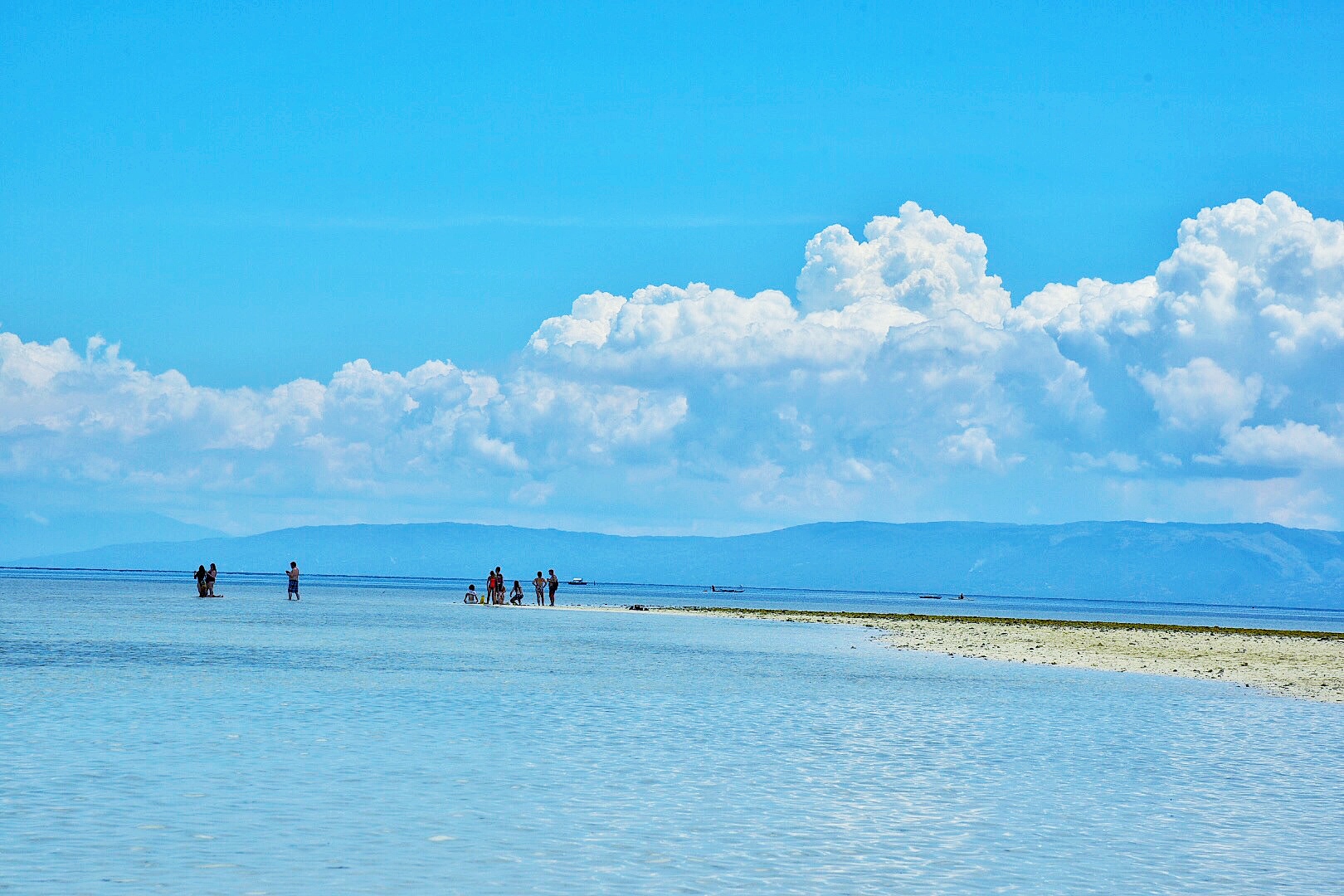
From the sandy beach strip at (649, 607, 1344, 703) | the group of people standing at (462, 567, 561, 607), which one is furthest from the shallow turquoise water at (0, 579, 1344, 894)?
the group of people standing at (462, 567, 561, 607)

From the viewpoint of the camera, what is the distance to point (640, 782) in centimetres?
2231

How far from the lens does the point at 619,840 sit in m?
17.9

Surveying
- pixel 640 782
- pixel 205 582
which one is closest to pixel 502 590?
pixel 205 582

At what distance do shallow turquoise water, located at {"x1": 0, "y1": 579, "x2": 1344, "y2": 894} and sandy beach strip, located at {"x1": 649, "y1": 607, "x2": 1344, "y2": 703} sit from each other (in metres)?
7.27

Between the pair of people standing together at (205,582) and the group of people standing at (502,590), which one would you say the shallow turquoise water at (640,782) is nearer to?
the group of people standing at (502,590)

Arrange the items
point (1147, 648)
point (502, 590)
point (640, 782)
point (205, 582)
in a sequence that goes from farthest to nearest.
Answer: point (205, 582)
point (502, 590)
point (1147, 648)
point (640, 782)

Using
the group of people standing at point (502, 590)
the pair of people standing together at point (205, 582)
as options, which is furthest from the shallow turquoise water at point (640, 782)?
the pair of people standing together at point (205, 582)

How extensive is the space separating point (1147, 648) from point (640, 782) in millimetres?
55601

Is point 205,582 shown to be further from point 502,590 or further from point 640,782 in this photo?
point 640,782

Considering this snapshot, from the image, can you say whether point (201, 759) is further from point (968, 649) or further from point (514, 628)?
point (514, 628)

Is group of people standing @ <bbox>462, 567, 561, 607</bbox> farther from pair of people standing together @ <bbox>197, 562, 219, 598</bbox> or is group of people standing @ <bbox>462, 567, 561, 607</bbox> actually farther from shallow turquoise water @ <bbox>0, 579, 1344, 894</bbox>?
shallow turquoise water @ <bbox>0, 579, 1344, 894</bbox>

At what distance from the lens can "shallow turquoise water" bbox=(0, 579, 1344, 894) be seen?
53.4 ft

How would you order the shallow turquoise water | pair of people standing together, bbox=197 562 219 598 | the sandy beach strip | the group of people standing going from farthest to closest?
pair of people standing together, bbox=197 562 219 598, the group of people standing, the sandy beach strip, the shallow turquoise water

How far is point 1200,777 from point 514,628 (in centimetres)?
5442
